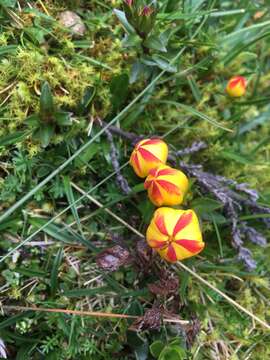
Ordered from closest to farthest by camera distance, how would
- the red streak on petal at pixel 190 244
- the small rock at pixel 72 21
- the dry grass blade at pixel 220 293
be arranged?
the red streak on petal at pixel 190 244
the dry grass blade at pixel 220 293
the small rock at pixel 72 21

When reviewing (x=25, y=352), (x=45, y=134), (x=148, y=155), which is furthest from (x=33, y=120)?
(x=25, y=352)

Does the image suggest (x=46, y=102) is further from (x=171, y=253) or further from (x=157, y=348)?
(x=157, y=348)

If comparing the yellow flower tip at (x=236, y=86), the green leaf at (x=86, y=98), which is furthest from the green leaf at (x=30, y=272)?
the yellow flower tip at (x=236, y=86)

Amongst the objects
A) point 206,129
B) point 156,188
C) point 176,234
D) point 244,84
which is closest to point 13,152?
point 156,188

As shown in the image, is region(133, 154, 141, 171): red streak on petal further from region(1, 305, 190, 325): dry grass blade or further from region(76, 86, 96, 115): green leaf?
region(1, 305, 190, 325): dry grass blade

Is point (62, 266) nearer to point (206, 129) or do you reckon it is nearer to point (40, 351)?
point (40, 351)

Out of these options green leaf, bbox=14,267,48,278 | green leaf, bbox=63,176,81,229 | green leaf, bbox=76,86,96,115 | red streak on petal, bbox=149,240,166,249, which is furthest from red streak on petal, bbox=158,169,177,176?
green leaf, bbox=14,267,48,278

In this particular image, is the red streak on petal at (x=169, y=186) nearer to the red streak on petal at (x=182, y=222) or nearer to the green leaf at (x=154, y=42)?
the red streak on petal at (x=182, y=222)
